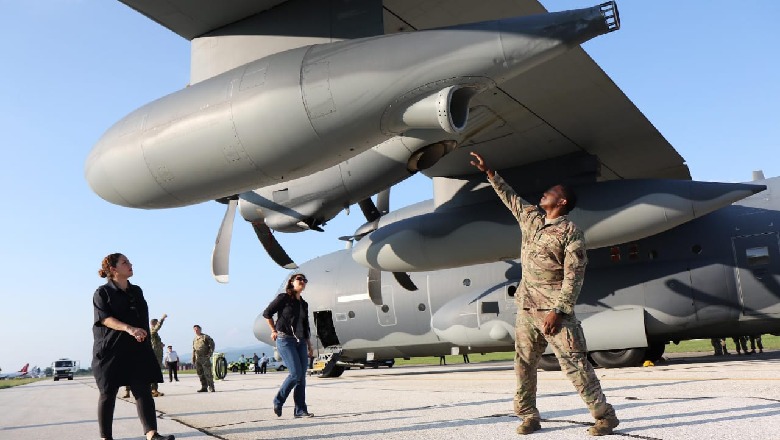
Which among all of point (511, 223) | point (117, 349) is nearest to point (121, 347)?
point (117, 349)

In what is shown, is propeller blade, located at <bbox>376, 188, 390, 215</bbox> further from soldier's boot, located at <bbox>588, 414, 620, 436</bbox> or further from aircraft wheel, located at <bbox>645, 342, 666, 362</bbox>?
soldier's boot, located at <bbox>588, 414, 620, 436</bbox>

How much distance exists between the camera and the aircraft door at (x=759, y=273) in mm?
12164

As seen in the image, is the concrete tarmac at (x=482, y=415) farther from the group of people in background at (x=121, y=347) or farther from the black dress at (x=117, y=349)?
the black dress at (x=117, y=349)

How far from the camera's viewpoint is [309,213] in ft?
36.5

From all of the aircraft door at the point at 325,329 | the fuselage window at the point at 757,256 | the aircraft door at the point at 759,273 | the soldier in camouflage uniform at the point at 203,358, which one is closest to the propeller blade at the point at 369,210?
the soldier in camouflage uniform at the point at 203,358

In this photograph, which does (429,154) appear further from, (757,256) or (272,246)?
(757,256)

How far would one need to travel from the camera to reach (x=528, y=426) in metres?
4.62

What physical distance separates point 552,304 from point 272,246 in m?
8.94

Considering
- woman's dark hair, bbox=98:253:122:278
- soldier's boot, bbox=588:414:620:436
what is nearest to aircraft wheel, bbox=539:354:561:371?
soldier's boot, bbox=588:414:620:436

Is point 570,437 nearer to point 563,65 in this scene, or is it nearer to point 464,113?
point 464,113

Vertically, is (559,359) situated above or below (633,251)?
below

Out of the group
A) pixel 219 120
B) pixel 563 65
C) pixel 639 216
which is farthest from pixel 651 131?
pixel 219 120

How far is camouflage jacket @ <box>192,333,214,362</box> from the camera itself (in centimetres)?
1462

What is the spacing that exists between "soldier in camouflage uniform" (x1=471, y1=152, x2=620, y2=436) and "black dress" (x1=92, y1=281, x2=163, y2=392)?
115 inches
